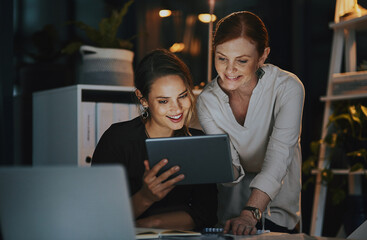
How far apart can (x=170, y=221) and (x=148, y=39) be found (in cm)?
153

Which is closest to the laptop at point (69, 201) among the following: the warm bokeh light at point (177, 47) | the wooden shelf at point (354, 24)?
the warm bokeh light at point (177, 47)

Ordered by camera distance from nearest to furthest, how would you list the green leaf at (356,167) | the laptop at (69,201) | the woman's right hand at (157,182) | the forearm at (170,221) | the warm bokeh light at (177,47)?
the laptop at (69,201)
the woman's right hand at (157,182)
the forearm at (170,221)
the warm bokeh light at (177,47)
the green leaf at (356,167)

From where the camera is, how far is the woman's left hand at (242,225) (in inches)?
73.9

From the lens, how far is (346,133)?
10.5ft

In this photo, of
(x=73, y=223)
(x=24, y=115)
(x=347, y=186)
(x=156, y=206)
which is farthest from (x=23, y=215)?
(x=347, y=186)

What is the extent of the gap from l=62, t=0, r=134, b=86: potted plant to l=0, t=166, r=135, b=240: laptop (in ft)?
5.70

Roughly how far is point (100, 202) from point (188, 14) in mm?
2412

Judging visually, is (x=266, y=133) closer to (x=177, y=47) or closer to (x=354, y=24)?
(x=177, y=47)

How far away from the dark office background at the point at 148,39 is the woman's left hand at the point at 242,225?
94 centimetres

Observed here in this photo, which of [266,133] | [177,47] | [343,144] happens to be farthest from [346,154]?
[177,47]

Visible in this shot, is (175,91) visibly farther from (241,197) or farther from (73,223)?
(73,223)

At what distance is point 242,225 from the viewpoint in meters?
1.92

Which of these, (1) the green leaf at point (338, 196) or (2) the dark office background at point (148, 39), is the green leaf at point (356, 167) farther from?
(2) the dark office background at point (148, 39)

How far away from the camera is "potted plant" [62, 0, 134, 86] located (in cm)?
291
